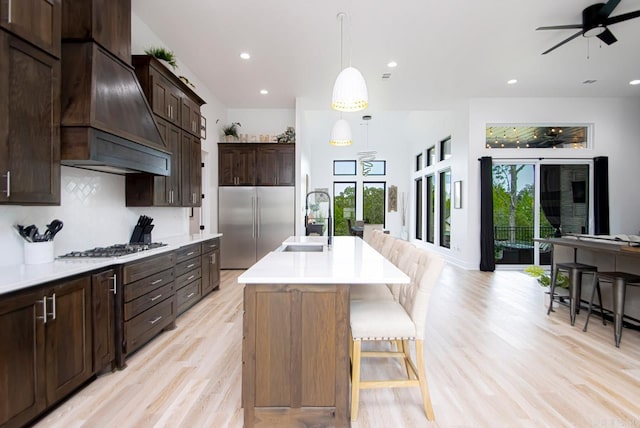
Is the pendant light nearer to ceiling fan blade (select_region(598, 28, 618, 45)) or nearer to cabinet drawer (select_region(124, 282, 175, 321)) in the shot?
cabinet drawer (select_region(124, 282, 175, 321))

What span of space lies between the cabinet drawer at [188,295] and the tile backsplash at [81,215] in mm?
810

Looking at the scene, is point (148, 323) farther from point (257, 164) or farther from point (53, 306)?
point (257, 164)

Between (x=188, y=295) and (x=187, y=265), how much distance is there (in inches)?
14.2

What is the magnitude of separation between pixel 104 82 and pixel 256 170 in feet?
12.5

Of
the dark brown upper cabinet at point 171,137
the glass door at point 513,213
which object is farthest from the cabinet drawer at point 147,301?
the glass door at point 513,213

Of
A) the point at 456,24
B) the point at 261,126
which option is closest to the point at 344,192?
the point at 261,126

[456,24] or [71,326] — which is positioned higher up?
[456,24]

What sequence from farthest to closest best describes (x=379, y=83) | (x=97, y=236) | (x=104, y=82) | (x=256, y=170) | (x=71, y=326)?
(x=256, y=170), (x=379, y=83), (x=97, y=236), (x=104, y=82), (x=71, y=326)

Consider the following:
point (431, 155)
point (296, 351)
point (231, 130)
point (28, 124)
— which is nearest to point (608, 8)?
point (296, 351)

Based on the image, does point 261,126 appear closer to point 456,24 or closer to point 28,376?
point 456,24

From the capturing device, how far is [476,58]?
14.7ft

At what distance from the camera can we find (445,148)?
8016 mm

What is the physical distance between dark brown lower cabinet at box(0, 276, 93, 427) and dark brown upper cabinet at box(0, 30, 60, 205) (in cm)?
58

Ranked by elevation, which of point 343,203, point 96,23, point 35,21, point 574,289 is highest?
point 96,23
